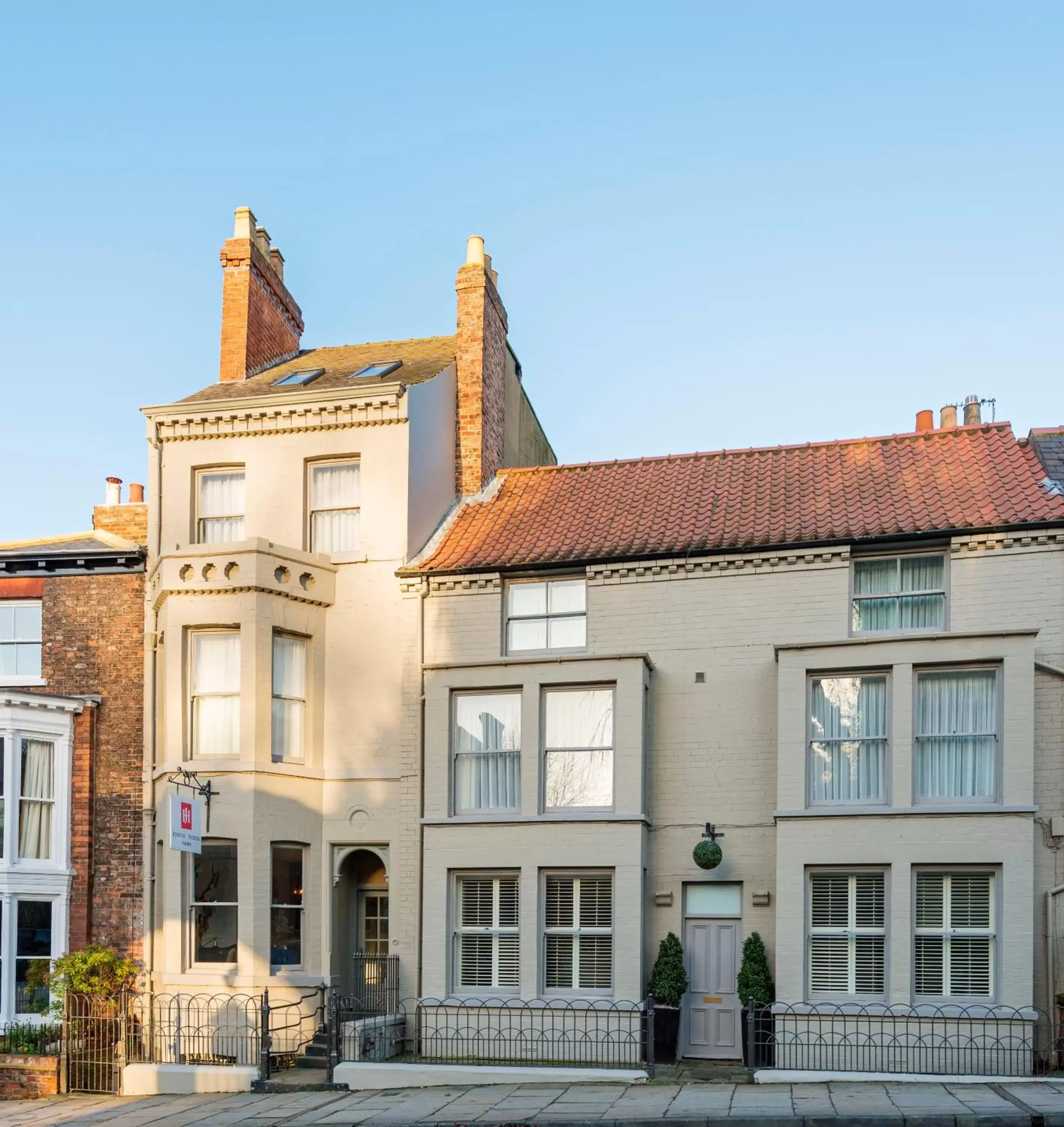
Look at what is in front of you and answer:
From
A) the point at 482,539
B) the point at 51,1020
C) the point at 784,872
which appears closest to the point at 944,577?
the point at 784,872

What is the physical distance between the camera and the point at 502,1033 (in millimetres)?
19984

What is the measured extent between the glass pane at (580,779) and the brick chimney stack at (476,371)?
6.02 meters

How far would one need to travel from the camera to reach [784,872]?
19266mm

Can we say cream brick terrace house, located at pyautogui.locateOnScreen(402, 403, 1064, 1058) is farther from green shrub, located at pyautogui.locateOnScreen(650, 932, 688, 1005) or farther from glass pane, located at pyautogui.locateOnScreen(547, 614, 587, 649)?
green shrub, located at pyautogui.locateOnScreen(650, 932, 688, 1005)

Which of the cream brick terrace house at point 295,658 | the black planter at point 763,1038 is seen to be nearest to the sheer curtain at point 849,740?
the black planter at point 763,1038

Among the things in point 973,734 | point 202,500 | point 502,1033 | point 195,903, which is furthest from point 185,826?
point 973,734

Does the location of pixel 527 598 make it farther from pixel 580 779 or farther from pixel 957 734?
pixel 957 734

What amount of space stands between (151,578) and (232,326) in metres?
5.87

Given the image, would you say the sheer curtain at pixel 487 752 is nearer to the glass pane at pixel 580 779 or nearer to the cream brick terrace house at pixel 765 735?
the cream brick terrace house at pixel 765 735

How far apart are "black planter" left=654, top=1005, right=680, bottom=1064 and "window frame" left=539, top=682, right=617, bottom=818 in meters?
2.93

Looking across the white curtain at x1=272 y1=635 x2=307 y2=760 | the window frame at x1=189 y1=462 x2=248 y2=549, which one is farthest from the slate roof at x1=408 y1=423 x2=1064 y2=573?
the window frame at x1=189 y1=462 x2=248 y2=549

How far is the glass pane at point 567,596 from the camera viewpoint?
21.9 meters

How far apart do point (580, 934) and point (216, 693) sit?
7041mm

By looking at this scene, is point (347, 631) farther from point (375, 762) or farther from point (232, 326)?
point (232, 326)
